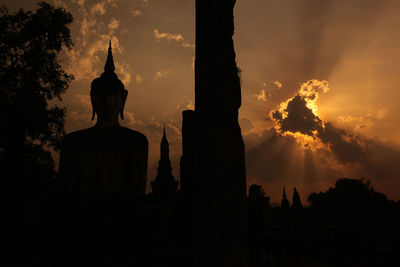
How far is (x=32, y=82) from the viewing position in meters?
13.4

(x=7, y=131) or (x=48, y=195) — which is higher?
(x=7, y=131)

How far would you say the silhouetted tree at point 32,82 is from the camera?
1238 cm

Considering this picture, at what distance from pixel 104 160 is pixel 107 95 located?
3.19 ft

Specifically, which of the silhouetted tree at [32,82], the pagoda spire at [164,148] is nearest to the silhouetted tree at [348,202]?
the pagoda spire at [164,148]

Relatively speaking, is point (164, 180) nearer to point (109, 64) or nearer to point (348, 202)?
point (109, 64)

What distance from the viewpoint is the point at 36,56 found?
13.5 metres

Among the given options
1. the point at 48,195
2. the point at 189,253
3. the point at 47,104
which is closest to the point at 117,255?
the point at 189,253

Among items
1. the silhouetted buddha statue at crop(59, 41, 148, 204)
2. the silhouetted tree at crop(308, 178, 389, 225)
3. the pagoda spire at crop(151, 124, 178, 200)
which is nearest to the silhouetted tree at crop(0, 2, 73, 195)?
the pagoda spire at crop(151, 124, 178, 200)

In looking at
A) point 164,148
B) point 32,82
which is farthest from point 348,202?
point 32,82

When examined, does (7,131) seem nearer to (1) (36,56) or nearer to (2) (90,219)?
(1) (36,56)

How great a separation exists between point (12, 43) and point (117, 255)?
13.3m

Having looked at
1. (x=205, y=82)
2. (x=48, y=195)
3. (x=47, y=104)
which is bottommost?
(x=48, y=195)

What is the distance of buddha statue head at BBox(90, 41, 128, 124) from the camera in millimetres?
4559

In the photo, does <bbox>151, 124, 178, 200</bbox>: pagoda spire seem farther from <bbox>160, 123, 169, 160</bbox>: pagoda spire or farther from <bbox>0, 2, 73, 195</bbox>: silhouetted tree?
<bbox>0, 2, 73, 195</bbox>: silhouetted tree
